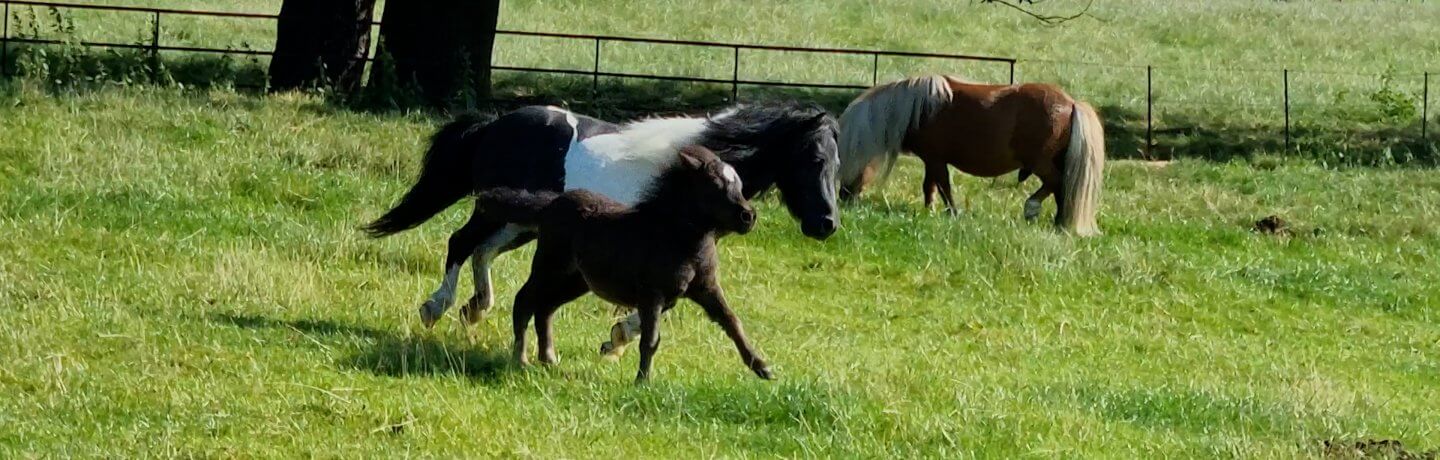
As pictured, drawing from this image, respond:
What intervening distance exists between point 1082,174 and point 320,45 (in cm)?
923

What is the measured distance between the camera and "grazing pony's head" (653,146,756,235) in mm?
8367

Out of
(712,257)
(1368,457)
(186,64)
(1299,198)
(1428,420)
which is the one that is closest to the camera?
(1368,457)

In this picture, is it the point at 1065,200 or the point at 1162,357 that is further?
the point at 1065,200

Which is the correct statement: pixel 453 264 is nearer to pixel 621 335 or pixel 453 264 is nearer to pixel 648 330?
pixel 621 335

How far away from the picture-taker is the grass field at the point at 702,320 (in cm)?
755

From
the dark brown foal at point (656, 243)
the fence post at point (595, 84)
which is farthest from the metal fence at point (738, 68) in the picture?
the dark brown foal at point (656, 243)

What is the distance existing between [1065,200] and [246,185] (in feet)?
22.8

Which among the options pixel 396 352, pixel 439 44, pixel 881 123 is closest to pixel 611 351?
pixel 396 352

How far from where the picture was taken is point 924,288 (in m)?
13.0

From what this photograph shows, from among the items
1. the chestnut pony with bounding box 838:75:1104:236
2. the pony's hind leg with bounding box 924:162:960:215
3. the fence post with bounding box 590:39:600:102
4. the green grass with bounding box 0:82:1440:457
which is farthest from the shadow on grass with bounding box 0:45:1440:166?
the pony's hind leg with bounding box 924:162:960:215

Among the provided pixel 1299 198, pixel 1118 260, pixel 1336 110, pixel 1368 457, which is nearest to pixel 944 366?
pixel 1368 457

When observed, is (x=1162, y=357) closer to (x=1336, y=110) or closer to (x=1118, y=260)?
(x=1118, y=260)

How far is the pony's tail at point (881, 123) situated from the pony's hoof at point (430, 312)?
7.58m

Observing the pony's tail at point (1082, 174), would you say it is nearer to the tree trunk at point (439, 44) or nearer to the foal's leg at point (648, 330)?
the tree trunk at point (439, 44)
